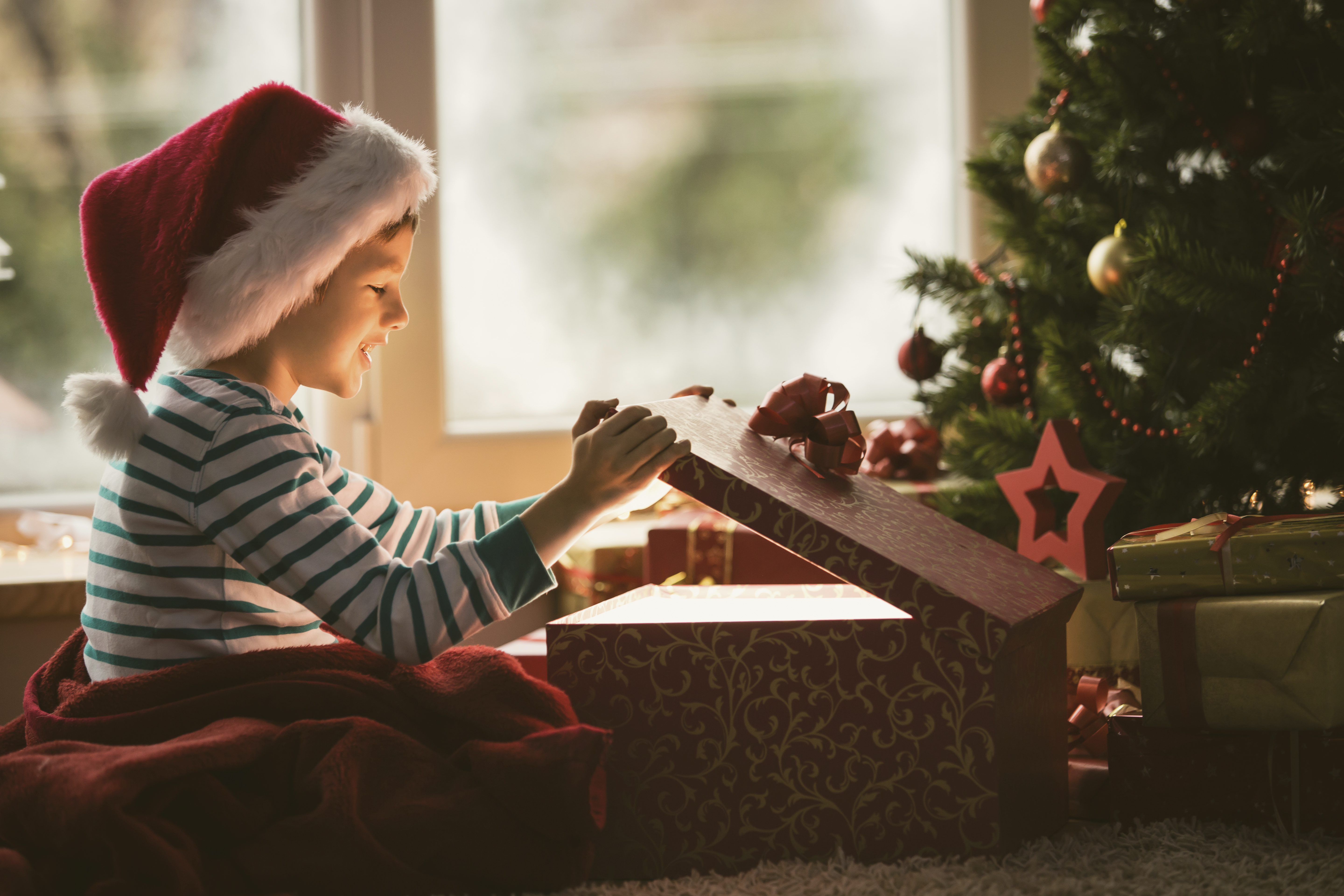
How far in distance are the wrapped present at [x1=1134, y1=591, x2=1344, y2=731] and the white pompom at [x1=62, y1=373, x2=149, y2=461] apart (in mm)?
778

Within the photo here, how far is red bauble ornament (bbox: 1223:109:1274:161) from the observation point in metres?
1.03

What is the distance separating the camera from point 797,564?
1.20 metres

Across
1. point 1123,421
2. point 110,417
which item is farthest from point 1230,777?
point 110,417

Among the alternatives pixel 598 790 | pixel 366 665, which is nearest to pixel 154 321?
pixel 366 665

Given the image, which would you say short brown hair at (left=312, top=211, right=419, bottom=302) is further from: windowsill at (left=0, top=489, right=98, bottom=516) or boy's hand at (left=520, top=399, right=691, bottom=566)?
windowsill at (left=0, top=489, right=98, bottom=516)

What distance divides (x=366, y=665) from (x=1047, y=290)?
0.91m

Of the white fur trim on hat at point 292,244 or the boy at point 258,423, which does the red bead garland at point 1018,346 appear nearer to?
the boy at point 258,423

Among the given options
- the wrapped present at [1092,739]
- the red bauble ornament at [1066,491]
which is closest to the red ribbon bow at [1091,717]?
the wrapped present at [1092,739]

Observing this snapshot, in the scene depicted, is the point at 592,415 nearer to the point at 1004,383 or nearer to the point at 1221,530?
the point at 1221,530

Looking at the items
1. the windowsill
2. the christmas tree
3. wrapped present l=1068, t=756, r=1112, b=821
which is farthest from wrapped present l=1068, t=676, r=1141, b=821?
the windowsill

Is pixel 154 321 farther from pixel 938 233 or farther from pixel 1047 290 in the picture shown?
pixel 938 233

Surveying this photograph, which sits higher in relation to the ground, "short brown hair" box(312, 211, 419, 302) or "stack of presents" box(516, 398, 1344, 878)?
"short brown hair" box(312, 211, 419, 302)

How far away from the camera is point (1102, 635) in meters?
0.98

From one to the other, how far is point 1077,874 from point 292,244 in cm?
74
